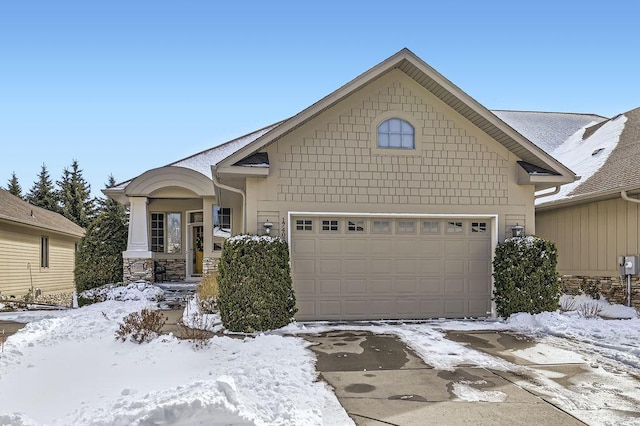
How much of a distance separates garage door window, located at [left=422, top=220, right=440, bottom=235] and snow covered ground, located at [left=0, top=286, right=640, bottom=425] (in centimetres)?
192

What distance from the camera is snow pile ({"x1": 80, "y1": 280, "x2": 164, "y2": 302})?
41.8ft

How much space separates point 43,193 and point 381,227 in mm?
33534

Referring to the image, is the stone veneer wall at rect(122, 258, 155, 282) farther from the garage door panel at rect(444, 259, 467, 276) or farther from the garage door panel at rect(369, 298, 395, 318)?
the garage door panel at rect(444, 259, 467, 276)

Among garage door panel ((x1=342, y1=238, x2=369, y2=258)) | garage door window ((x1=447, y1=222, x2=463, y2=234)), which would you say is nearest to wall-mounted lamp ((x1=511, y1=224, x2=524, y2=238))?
garage door window ((x1=447, y1=222, x2=463, y2=234))

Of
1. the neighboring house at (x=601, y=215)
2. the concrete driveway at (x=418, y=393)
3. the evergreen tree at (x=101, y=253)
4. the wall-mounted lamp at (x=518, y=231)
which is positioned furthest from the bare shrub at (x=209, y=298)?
the neighboring house at (x=601, y=215)

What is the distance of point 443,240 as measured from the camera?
10148 millimetres

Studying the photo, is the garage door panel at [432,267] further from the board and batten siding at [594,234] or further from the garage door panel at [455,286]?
the board and batten siding at [594,234]

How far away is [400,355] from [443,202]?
4.14 metres

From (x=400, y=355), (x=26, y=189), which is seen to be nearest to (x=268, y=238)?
(x=400, y=355)

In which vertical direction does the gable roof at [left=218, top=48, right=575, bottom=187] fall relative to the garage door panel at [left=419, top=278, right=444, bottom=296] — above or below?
above

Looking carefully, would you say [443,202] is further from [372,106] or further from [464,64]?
[464,64]

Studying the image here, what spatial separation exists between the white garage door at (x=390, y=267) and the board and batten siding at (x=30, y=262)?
12244mm

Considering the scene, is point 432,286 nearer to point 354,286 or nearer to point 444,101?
point 354,286

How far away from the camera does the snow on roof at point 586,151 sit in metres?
13.1
